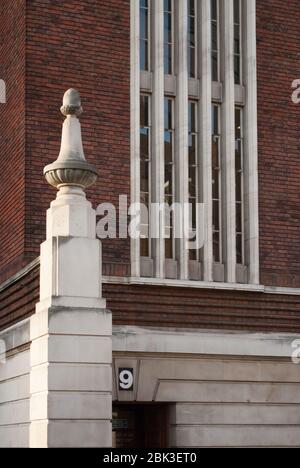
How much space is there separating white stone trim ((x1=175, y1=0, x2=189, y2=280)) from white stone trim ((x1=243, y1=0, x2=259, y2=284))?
1.20m

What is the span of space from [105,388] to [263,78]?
7.89 m

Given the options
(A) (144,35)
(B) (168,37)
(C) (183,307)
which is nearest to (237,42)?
(B) (168,37)

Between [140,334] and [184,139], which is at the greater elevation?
[184,139]

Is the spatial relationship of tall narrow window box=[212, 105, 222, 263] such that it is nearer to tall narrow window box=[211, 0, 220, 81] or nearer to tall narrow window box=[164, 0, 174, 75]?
tall narrow window box=[211, 0, 220, 81]

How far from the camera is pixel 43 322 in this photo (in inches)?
543

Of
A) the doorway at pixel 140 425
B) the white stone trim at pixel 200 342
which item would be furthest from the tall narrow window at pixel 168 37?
the doorway at pixel 140 425

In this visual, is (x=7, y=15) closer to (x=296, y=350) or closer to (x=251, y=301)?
(x=251, y=301)

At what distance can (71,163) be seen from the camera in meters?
14.3

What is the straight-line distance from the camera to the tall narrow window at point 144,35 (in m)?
Answer: 18.9

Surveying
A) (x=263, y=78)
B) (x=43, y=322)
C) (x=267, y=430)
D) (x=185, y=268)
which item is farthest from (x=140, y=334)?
(x=263, y=78)

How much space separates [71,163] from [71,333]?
236 cm

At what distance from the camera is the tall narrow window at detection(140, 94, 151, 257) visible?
60.0 ft

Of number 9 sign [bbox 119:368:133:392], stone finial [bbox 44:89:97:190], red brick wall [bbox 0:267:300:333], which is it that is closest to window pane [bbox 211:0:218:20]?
red brick wall [bbox 0:267:300:333]

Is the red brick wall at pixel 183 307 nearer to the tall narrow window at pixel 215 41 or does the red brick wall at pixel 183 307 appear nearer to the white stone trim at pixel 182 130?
the white stone trim at pixel 182 130
